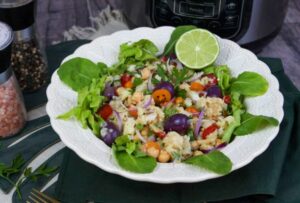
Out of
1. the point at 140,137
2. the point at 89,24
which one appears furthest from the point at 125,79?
the point at 89,24

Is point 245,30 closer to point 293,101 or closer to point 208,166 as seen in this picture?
point 293,101

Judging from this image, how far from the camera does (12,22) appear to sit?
0.85 m

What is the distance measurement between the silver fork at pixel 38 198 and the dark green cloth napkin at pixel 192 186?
24 mm

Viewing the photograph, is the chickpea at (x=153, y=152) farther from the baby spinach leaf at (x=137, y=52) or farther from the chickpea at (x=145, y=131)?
the baby spinach leaf at (x=137, y=52)

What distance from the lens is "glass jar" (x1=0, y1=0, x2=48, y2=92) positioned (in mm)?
846

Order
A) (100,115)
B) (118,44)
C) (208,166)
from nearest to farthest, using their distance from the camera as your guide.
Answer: (208,166)
(100,115)
(118,44)

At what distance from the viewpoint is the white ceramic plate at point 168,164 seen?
625 millimetres

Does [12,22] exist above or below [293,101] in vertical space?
above

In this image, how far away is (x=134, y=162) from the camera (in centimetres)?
64

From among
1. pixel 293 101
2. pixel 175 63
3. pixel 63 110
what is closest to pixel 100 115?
pixel 63 110

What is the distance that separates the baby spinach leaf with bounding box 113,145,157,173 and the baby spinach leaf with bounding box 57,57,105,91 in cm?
14

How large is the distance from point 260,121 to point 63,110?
0.25 m

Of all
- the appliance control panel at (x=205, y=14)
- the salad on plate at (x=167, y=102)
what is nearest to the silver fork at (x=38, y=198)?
the salad on plate at (x=167, y=102)

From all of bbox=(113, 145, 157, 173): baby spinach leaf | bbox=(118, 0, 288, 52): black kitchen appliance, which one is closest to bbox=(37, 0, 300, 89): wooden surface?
bbox=(118, 0, 288, 52): black kitchen appliance
